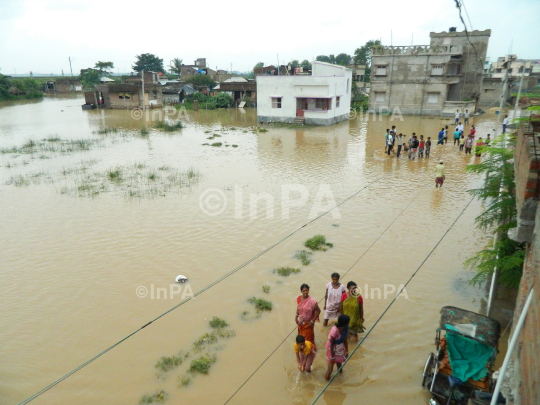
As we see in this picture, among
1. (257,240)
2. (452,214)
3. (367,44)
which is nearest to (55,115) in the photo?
(257,240)

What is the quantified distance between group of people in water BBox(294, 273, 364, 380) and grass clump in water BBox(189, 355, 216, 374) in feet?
5.00

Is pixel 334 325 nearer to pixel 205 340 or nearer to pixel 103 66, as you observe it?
pixel 205 340

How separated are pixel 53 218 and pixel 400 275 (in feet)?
37.9

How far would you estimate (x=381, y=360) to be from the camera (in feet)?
20.7

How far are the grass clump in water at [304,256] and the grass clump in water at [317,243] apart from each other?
11.9 inches

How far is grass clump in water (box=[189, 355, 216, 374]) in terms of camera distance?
20.2 feet

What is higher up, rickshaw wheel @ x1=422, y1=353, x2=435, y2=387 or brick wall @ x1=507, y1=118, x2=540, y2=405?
brick wall @ x1=507, y1=118, x2=540, y2=405

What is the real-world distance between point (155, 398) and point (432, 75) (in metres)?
40.4

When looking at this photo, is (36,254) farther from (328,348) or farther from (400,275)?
(400,275)

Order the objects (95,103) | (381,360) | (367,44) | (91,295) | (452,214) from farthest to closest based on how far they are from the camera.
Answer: (367,44)
(95,103)
(452,214)
(91,295)
(381,360)

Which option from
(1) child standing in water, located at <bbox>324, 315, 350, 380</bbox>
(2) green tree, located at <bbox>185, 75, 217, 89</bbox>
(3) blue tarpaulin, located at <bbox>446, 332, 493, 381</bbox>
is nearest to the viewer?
(3) blue tarpaulin, located at <bbox>446, 332, 493, 381</bbox>

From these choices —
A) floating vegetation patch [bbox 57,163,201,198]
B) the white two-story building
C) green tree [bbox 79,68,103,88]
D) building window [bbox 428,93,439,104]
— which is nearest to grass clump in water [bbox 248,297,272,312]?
floating vegetation patch [bbox 57,163,201,198]

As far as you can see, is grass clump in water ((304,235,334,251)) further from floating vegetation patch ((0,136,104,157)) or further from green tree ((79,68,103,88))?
green tree ((79,68,103,88))

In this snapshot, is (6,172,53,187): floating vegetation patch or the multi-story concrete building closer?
(6,172,53,187): floating vegetation patch
